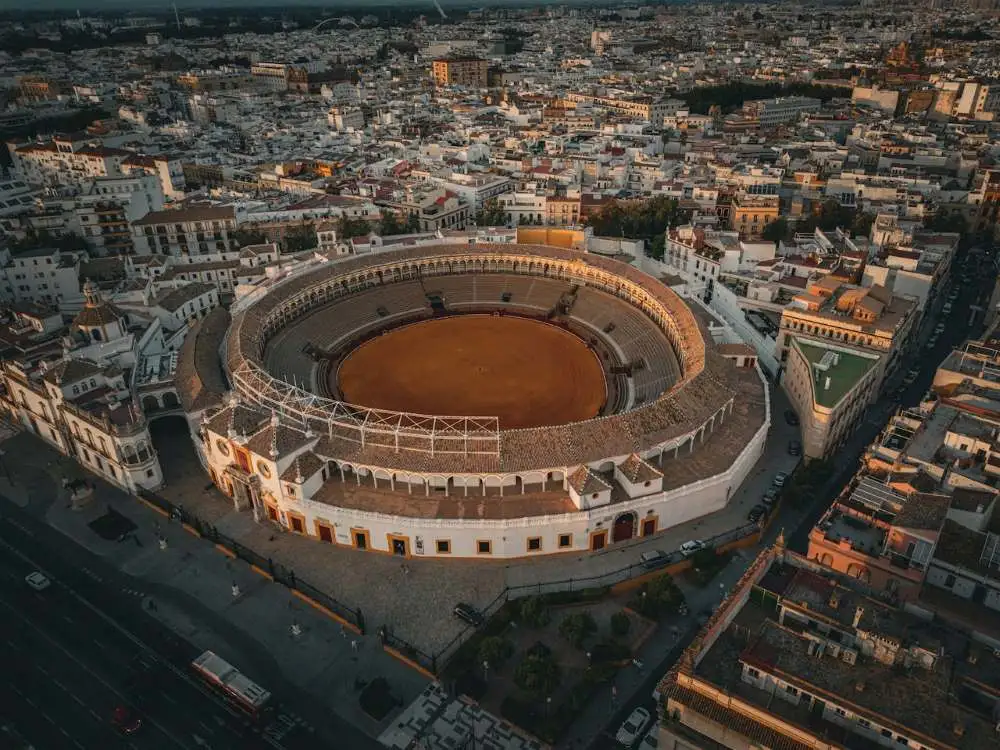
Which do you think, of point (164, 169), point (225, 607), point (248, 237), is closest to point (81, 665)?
point (225, 607)

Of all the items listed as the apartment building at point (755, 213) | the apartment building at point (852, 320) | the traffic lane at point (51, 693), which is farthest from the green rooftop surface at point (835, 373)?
the traffic lane at point (51, 693)

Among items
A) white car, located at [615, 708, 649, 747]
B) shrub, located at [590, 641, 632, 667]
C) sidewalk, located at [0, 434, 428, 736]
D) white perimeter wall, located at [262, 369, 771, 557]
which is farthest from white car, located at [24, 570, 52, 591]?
white car, located at [615, 708, 649, 747]

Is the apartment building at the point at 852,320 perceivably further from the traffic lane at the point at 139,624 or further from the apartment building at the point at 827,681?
the traffic lane at the point at 139,624

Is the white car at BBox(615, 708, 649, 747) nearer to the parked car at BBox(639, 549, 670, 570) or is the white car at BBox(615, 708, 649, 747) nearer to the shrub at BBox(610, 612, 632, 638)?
the shrub at BBox(610, 612, 632, 638)

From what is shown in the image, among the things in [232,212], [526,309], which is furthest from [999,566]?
[232,212]

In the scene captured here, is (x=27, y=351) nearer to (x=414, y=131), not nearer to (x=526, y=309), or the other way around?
(x=526, y=309)

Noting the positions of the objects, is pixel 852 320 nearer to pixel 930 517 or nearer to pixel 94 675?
pixel 930 517
